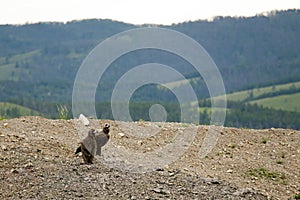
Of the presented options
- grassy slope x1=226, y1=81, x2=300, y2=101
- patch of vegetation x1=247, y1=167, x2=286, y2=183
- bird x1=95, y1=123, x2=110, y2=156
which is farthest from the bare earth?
grassy slope x1=226, y1=81, x2=300, y2=101

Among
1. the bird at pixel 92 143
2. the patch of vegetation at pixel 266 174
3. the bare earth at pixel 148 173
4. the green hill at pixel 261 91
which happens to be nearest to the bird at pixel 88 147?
the bird at pixel 92 143

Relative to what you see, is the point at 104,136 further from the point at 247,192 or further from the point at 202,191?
the point at 247,192

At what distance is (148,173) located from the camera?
10820 millimetres

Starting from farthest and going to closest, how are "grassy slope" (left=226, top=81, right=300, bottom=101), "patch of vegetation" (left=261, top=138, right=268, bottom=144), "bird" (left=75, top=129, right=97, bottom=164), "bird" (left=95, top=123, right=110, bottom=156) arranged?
"grassy slope" (left=226, top=81, right=300, bottom=101), "patch of vegetation" (left=261, top=138, right=268, bottom=144), "bird" (left=95, top=123, right=110, bottom=156), "bird" (left=75, top=129, right=97, bottom=164)

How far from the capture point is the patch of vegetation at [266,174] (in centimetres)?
1238

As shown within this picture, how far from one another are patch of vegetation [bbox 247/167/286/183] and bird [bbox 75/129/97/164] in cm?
393

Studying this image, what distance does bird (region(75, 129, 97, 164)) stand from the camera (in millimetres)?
10750

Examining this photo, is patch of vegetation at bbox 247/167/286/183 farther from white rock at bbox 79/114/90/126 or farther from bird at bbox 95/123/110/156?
white rock at bbox 79/114/90/126

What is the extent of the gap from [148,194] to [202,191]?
3.85 feet

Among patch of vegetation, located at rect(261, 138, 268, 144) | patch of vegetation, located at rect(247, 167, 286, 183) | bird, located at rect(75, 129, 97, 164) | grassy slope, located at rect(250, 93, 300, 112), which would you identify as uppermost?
patch of vegetation, located at rect(261, 138, 268, 144)

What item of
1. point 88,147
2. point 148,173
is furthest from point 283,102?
point 88,147

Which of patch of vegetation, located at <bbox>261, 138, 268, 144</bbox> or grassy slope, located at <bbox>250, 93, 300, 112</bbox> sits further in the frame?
grassy slope, located at <bbox>250, 93, 300, 112</bbox>

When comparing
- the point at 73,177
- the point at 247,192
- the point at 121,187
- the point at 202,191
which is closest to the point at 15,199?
the point at 73,177

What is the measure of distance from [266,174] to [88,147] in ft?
15.0
